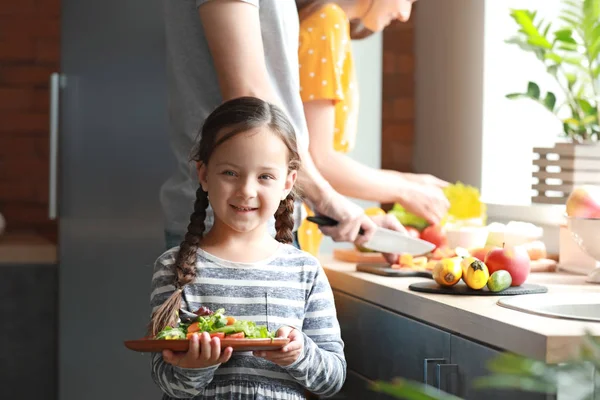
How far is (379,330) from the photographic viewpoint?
1821 mm

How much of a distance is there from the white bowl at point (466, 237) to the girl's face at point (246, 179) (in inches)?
35.8

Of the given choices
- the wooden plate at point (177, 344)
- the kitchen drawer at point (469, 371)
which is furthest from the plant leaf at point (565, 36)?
the wooden plate at point (177, 344)

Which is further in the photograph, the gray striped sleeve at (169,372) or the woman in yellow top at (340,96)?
the woman in yellow top at (340,96)

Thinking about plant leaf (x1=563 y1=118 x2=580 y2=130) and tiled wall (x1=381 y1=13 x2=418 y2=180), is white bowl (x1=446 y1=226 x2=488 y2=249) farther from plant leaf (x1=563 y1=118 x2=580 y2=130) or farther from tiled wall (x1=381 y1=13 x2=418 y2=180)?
tiled wall (x1=381 y1=13 x2=418 y2=180)

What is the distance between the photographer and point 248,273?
4.45ft

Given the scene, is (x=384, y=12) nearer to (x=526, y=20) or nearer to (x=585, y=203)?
(x=526, y=20)

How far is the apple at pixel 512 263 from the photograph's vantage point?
1.67 meters

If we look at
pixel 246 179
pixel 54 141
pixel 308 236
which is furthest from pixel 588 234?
pixel 54 141

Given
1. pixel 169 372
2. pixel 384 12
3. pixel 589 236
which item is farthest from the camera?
pixel 384 12

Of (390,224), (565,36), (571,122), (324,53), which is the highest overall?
(565,36)

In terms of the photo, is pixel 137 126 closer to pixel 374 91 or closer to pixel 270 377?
pixel 374 91

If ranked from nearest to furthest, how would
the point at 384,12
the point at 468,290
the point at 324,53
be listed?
A: the point at 468,290 < the point at 324,53 < the point at 384,12

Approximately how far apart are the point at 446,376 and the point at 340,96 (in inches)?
27.7

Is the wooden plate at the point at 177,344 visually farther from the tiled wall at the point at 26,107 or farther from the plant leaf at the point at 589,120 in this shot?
the tiled wall at the point at 26,107
